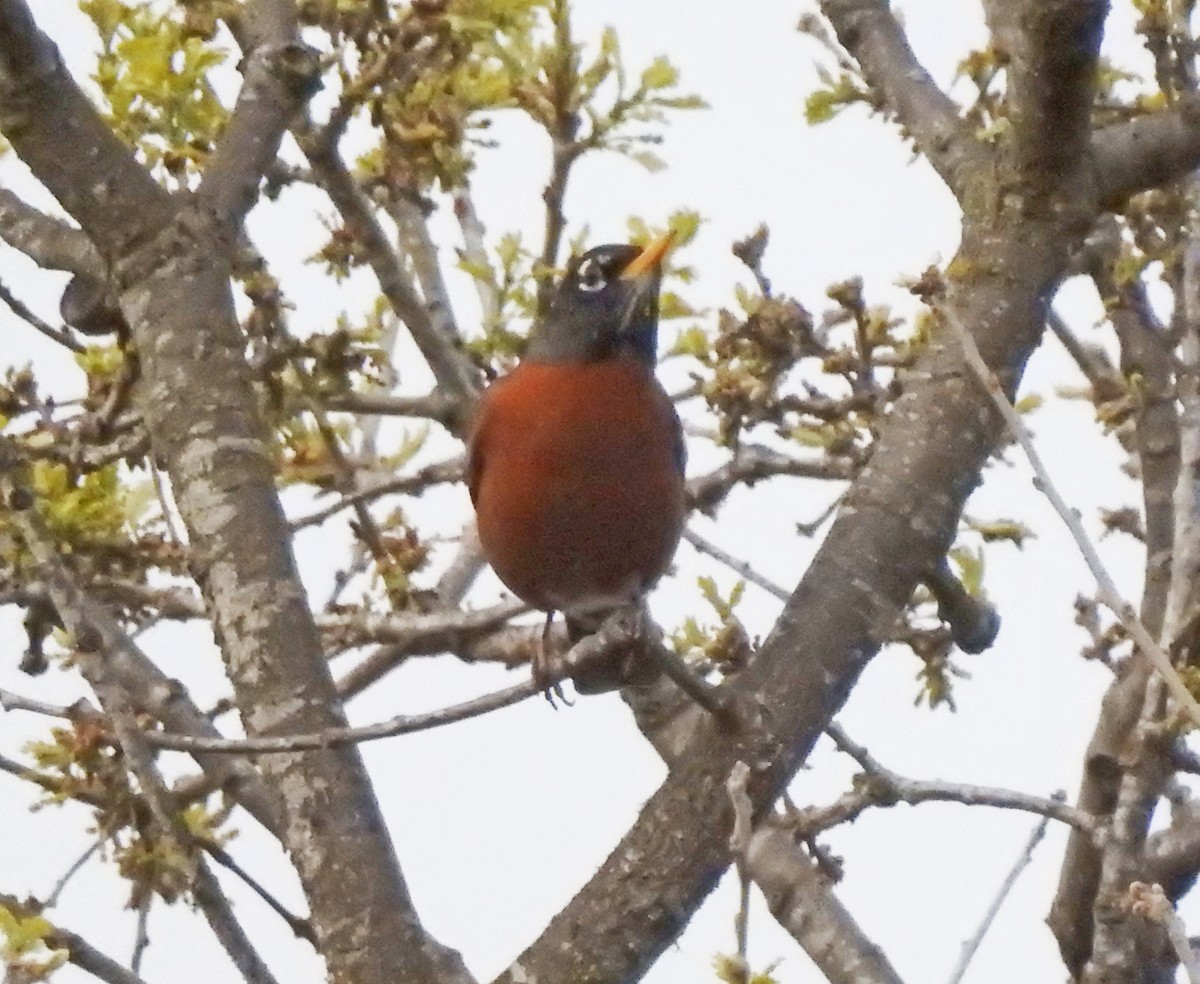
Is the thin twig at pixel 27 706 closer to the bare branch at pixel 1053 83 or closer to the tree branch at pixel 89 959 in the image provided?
the tree branch at pixel 89 959

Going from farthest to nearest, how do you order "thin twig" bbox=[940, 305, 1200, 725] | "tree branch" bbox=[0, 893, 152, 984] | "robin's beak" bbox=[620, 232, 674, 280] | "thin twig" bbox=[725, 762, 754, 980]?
"robin's beak" bbox=[620, 232, 674, 280]
"tree branch" bbox=[0, 893, 152, 984]
"thin twig" bbox=[940, 305, 1200, 725]
"thin twig" bbox=[725, 762, 754, 980]

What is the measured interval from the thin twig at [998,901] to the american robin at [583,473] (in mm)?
799

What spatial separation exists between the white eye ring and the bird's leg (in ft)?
2.34

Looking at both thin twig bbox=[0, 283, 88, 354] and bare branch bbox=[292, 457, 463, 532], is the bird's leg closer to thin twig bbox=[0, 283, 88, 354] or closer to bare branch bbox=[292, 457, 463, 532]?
bare branch bbox=[292, 457, 463, 532]

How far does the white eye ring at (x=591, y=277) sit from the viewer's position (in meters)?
3.80

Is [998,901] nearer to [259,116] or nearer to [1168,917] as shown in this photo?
[1168,917]

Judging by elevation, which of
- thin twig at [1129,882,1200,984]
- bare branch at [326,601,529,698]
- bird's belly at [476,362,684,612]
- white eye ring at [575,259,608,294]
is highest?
white eye ring at [575,259,608,294]

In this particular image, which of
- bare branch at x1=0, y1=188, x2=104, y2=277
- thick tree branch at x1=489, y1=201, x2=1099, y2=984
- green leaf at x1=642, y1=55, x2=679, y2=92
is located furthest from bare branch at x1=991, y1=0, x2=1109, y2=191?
bare branch at x1=0, y1=188, x2=104, y2=277

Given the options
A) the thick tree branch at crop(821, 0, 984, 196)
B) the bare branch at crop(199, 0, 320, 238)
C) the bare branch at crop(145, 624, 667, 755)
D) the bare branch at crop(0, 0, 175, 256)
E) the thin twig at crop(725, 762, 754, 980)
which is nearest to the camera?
the thin twig at crop(725, 762, 754, 980)

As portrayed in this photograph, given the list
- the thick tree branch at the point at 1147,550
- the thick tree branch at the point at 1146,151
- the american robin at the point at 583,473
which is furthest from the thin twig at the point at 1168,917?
the thick tree branch at the point at 1146,151

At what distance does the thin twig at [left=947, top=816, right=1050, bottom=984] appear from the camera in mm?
2451

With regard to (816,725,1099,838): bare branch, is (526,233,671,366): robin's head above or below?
above

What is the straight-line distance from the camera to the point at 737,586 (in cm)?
349

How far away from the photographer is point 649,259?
366 cm
